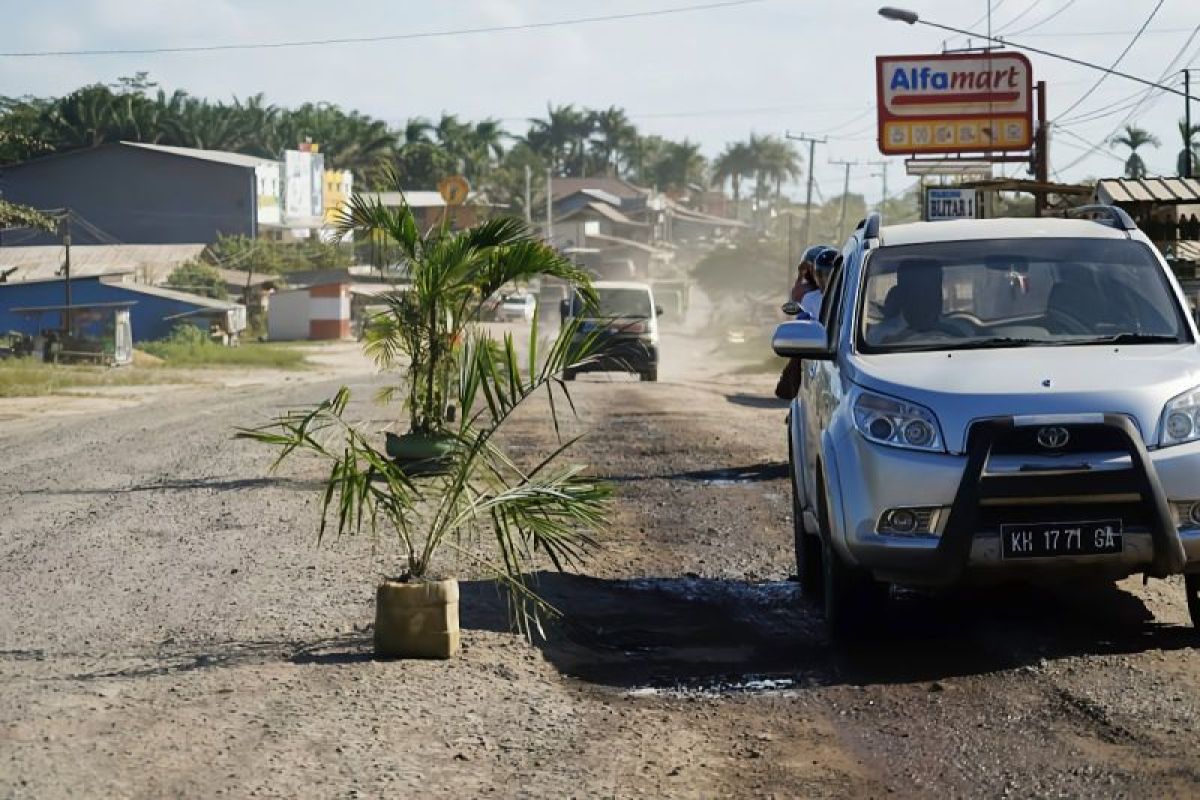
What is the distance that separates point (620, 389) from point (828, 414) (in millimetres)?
23465

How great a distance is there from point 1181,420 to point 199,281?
68545 mm

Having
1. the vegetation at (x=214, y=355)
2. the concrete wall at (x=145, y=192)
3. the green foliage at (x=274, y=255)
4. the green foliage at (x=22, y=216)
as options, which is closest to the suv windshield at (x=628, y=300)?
the vegetation at (x=214, y=355)

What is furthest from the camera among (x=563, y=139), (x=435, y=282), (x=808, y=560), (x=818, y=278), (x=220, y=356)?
(x=563, y=139)

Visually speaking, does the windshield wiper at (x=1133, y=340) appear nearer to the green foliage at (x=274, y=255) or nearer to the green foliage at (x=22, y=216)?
the green foliage at (x=22, y=216)

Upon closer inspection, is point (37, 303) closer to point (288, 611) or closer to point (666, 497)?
point (666, 497)

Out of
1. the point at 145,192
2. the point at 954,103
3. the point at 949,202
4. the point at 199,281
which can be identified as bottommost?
the point at 199,281

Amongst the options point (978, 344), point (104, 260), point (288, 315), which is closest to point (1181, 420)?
point (978, 344)

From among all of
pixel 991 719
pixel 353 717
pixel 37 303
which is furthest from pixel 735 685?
pixel 37 303

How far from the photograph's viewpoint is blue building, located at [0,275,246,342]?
5225 cm

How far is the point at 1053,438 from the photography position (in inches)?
293

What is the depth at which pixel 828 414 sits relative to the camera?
338 inches

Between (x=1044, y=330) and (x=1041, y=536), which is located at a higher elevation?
(x=1044, y=330)

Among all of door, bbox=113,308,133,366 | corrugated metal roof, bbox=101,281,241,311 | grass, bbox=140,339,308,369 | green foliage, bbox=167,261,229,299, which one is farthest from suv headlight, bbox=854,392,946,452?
green foliage, bbox=167,261,229,299

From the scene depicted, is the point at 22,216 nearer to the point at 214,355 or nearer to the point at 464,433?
the point at 214,355
